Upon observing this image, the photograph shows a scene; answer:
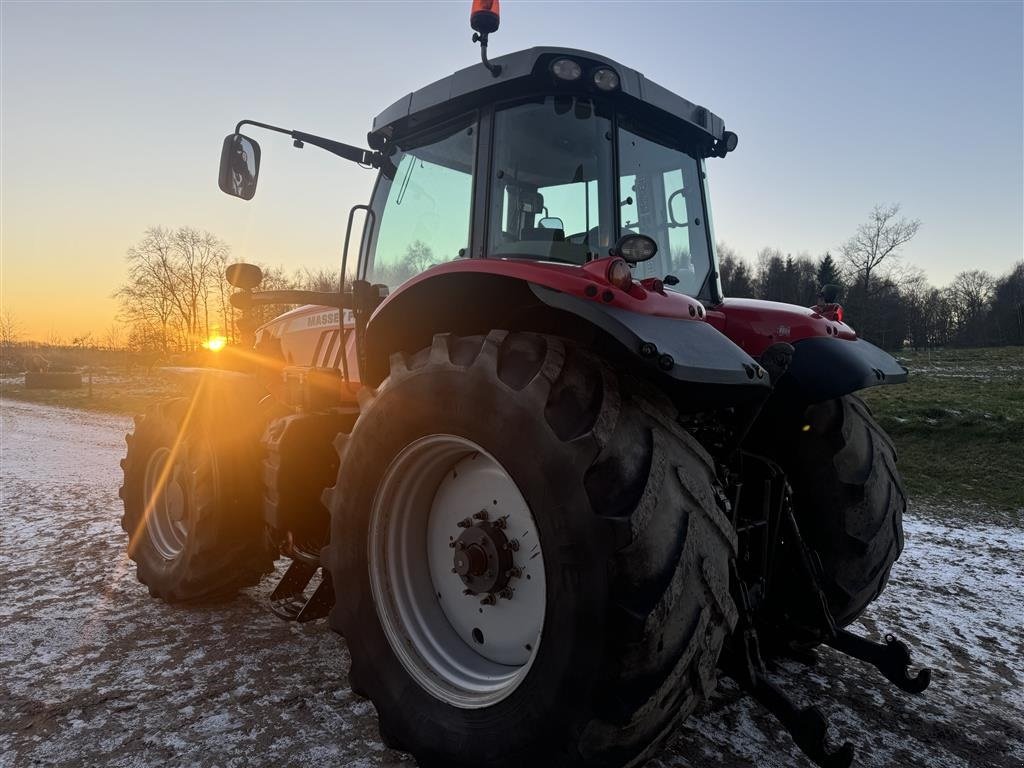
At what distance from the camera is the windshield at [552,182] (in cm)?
258

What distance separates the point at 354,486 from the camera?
2.45 m

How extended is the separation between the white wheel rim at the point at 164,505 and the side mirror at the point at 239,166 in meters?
1.64

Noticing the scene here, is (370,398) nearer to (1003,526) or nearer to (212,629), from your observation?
(212,629)

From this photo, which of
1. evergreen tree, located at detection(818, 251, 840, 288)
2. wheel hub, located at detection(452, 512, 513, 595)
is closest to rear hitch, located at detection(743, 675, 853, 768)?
wheel hub, located at detection(452, 512, 513, 595)

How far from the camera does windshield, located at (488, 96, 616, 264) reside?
8.46ft

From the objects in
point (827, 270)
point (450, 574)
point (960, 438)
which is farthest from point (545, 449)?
point (827, 270)

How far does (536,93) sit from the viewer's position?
2.61m

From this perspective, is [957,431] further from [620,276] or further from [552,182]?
[620,276]

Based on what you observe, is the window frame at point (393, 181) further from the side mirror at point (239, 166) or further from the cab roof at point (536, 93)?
the side mirror at point (239, 166)

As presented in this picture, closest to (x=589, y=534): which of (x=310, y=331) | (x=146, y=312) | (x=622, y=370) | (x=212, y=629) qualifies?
(x=622, y=370)

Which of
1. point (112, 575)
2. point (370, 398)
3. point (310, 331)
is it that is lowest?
point (112, 575)

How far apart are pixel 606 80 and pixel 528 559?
174cm

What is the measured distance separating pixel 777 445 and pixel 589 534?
4.98ft

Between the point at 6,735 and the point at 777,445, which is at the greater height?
the point at 777,445
